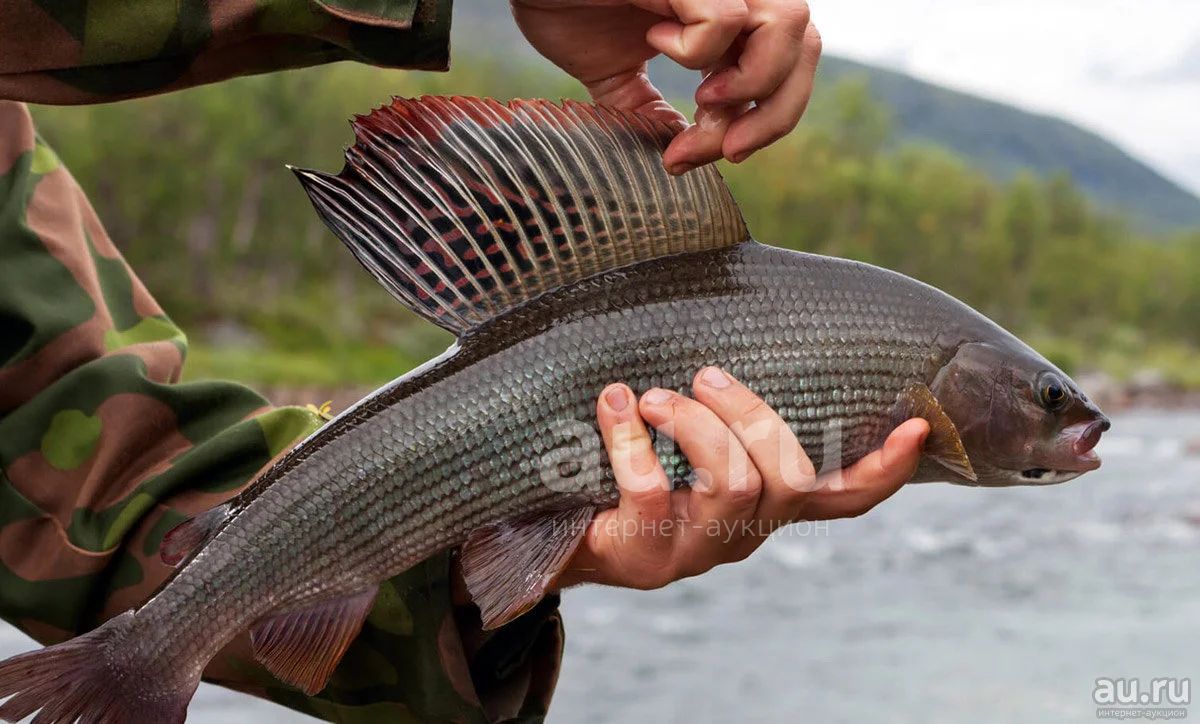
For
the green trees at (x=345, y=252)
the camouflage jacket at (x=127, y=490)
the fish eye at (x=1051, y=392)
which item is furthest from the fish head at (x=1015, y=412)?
the green trees at (x=345, y=252)

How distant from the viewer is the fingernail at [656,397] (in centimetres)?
234

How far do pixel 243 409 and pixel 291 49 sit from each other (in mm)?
995

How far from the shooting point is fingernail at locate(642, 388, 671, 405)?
234cm

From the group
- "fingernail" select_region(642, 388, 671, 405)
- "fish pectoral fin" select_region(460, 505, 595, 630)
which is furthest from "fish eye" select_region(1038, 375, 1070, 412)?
"fish pectoral fin" select_region(460, 505, 595, 630)

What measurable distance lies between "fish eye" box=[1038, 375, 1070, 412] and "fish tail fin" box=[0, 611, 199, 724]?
1.72 m

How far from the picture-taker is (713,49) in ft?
7.33

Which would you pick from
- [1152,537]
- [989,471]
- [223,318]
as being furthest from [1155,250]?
[989,471]

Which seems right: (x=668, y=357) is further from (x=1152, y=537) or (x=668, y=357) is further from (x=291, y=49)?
(x=1152, y=537)

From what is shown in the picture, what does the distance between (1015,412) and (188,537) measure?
162cm

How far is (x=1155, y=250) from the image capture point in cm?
10862

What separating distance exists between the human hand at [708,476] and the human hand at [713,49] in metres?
0.45

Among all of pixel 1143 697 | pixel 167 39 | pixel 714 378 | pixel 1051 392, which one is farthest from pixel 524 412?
pixel 1143 697

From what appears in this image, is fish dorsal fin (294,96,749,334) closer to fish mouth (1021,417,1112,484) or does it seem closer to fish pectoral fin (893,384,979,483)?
fish pectoral fin (893,384,979,483)

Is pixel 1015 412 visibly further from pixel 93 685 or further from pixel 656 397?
pixel 93 685
